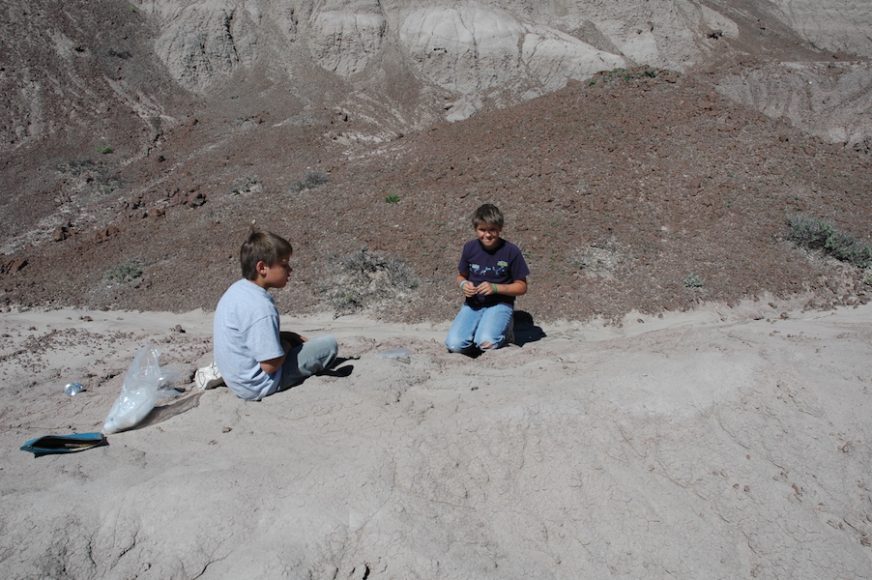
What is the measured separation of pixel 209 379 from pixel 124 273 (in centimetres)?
586

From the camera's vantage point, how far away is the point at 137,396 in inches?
141

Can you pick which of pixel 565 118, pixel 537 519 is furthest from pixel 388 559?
pixel 565 118

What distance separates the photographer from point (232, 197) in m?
11.7

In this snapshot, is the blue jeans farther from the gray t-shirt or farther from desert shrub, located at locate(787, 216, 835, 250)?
desert shrub, located at locate(787, 216, 835, 250)

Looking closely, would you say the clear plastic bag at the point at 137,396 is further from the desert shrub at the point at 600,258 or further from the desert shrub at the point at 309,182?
the desert shrub at the point at 309,182

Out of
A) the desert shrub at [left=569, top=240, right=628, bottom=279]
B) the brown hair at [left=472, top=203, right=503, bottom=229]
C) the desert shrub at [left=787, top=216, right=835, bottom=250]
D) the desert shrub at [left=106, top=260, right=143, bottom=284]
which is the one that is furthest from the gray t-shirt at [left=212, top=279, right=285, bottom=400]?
the desert shrub at [left=787, top=216, right=835, bottom=250]

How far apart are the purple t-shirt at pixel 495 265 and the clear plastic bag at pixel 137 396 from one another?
2647mm

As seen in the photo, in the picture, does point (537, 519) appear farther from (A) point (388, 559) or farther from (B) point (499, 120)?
(B) point (499, 120)

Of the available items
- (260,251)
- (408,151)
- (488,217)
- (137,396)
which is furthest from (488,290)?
(408,151)

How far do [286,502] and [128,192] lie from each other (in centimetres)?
1422

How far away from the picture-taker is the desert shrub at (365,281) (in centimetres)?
736

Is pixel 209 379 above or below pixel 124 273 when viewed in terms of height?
below

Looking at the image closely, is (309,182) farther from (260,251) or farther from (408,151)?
(260,251)

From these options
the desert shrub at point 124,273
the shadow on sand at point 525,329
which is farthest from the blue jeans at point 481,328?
the desert shrub at point 124,273
